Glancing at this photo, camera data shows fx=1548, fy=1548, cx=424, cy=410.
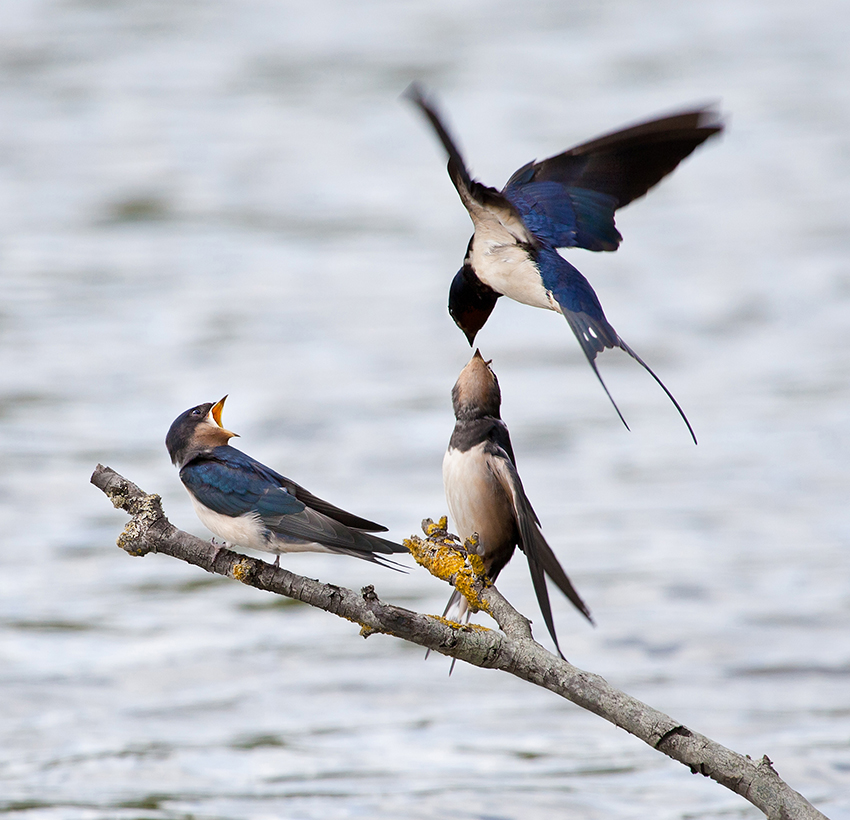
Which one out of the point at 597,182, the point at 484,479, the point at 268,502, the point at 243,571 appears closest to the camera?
the point at 243,571

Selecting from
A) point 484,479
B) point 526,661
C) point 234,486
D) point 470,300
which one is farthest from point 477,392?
point 526,661

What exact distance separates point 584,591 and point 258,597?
8.80 ft

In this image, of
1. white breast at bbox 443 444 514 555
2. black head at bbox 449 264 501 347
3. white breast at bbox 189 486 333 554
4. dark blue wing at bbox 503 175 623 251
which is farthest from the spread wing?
white breast at bbox 189 486 333 554

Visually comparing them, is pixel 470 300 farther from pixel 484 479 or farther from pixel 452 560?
pixel 452 560

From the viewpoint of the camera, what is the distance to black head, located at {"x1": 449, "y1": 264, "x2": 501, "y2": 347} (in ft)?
16.4

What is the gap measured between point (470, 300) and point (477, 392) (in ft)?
2.08

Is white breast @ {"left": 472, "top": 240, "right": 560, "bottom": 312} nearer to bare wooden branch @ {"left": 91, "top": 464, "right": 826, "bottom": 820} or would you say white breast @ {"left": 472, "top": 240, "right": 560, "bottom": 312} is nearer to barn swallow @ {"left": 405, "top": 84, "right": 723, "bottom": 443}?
barn swallow @ {"left": 405, "top": 84, "right": 723, "bottom": 443}

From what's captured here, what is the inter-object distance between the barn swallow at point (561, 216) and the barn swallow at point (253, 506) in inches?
30.3

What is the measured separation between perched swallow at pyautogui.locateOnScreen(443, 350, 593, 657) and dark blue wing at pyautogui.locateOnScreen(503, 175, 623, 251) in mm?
522

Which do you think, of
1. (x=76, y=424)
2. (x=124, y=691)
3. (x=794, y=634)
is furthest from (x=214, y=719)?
(x=76, y=424)

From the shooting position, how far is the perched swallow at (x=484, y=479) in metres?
5.34

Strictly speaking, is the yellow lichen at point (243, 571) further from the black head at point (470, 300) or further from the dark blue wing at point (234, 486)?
the black head at point (470, 300)

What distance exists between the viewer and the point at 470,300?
505 centimetres

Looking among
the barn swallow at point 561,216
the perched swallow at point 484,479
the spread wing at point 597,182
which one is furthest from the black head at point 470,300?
the spread wing at point 597,182
